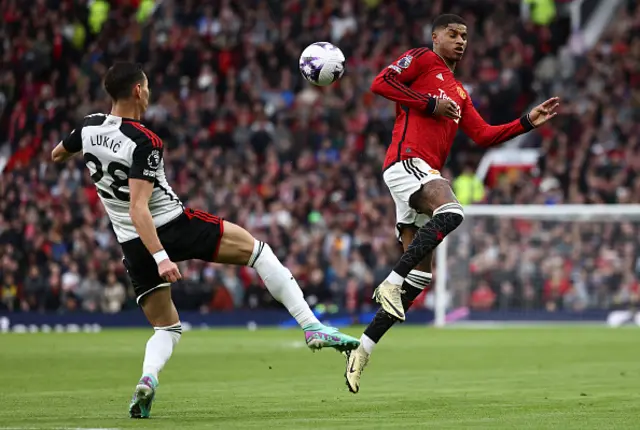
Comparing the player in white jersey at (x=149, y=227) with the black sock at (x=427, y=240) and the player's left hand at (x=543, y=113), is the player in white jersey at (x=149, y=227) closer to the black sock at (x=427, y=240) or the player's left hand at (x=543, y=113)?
the black sock at (x=427, y=240)

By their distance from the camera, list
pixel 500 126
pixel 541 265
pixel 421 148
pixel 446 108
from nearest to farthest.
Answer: pixel 446 108, pixel 421 148, pixel 500 126, pixel 541 265

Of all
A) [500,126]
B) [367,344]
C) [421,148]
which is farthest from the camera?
[500,126]

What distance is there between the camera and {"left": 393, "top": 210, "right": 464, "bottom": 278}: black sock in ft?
30.9

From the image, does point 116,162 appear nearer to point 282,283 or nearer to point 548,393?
point 282,283

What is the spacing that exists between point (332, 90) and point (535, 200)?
5226 mm

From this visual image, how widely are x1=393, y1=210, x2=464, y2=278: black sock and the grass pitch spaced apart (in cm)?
98

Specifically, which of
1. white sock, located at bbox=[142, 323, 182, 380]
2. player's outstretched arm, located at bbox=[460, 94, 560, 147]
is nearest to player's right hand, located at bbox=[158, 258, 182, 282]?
white sock, located at bbox=[142, 323, 182, 380]

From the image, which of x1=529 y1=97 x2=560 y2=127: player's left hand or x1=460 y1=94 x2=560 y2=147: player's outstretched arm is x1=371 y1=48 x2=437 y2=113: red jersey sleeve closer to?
x1=460 y1=94 x2=560 y2=147: player's outstretched arm

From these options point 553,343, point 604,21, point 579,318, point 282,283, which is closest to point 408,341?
point 553,343

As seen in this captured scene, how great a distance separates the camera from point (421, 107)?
979cm

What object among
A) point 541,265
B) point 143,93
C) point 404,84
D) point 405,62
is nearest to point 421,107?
point 404,84

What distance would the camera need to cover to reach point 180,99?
28.5 meters

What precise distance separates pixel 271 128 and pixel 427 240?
18309 mm

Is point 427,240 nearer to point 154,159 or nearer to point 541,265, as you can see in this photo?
point 154,159
